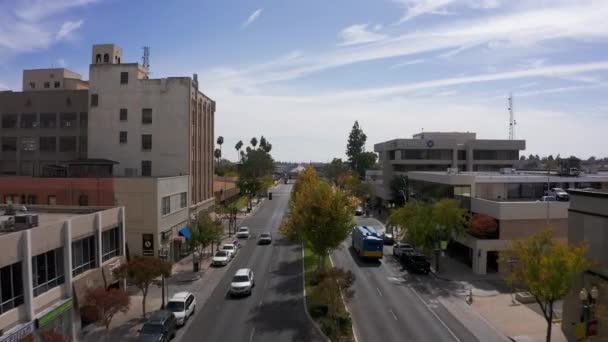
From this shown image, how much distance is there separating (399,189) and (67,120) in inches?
2343

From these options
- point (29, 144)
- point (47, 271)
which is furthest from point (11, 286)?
point (29, 144)

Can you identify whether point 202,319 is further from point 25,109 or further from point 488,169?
point 488,169

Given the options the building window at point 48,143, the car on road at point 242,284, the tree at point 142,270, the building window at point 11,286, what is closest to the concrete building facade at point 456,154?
the building window at point 48,143

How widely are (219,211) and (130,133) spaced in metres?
21.9

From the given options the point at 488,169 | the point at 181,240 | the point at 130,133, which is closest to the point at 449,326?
the point at 181,240

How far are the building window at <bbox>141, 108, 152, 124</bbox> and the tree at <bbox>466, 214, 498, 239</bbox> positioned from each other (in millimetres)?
45304

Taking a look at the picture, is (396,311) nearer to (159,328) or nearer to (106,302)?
(159,328)

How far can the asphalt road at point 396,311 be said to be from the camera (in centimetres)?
3088

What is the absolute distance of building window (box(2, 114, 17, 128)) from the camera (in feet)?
228

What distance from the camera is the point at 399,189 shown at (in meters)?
91.4

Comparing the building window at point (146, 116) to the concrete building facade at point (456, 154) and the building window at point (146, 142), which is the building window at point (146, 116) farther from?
the concrete building facade at point (456, 154)

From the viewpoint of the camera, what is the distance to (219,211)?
81.4m

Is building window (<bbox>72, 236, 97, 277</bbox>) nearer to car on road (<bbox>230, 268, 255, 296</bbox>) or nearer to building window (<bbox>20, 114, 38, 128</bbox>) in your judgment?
car on road (<bbox>230, 268, 255, 296</bbox>)

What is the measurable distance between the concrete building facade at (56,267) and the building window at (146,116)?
2905cm
